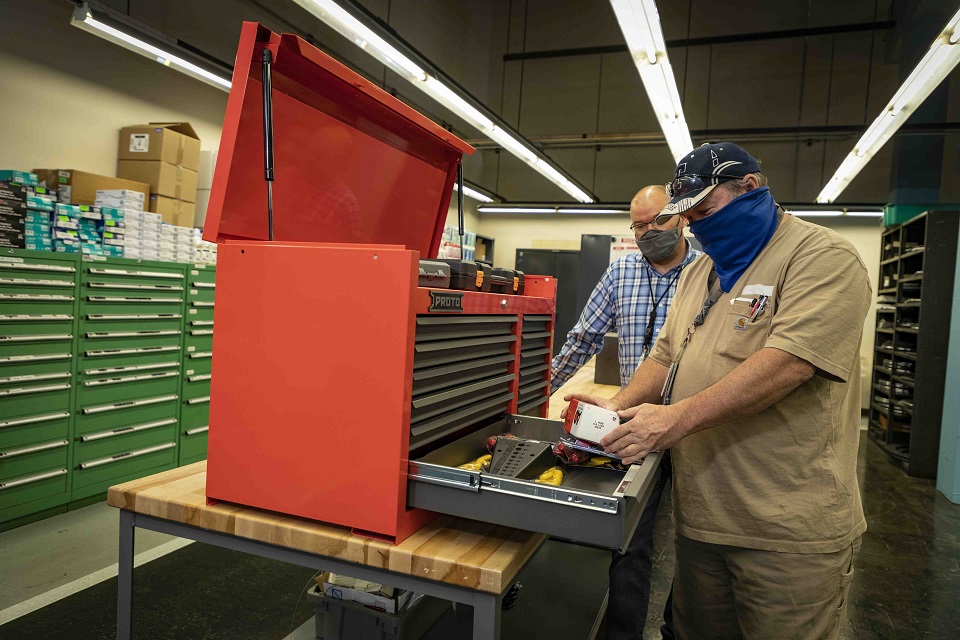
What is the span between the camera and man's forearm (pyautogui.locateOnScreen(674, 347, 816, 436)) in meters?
1.22

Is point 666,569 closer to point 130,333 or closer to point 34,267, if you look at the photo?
point 130,333

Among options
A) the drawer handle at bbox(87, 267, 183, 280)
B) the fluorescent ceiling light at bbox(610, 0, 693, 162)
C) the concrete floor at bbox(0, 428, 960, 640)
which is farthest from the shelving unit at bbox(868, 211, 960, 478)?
the drawer handle at bbox(87, 267, 183, 280)

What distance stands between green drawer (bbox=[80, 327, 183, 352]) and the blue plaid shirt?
9.37 feet

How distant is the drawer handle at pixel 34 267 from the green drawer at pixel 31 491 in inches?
43.8

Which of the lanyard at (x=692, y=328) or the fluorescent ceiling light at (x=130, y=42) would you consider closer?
the lanyard at (x=692, y=328)

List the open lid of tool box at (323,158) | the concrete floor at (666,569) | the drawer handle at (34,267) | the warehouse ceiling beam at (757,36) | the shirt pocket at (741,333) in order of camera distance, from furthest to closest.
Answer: the warehouse ceiling beam at (757,36)
the drawer handle at (34,267)
the concrete floor at (666,569)
the shirt pocket at (741,333)
the open lid of tool box at (323,158)

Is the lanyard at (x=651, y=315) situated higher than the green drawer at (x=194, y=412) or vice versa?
the lanyard at (x=651, y=315)

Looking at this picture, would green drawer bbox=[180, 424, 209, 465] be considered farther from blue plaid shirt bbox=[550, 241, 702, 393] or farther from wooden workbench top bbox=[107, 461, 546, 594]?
wooden workbench top bbox=[107, 461, 546, 594]

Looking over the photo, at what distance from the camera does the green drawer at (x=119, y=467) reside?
3619 mm

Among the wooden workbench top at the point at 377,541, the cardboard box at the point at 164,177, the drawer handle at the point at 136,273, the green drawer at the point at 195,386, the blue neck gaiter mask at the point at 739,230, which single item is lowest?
the green drawer at the point at 195,386

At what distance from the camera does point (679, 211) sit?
1.42 meters

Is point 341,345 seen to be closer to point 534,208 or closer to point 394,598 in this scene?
point 394,598

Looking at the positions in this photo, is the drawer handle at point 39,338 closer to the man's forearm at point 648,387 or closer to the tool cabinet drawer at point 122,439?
the tool cabinet drawer at point 122,439

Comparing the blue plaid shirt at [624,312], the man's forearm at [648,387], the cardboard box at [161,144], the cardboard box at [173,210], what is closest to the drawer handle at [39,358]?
the cardboard box at [173,210]
